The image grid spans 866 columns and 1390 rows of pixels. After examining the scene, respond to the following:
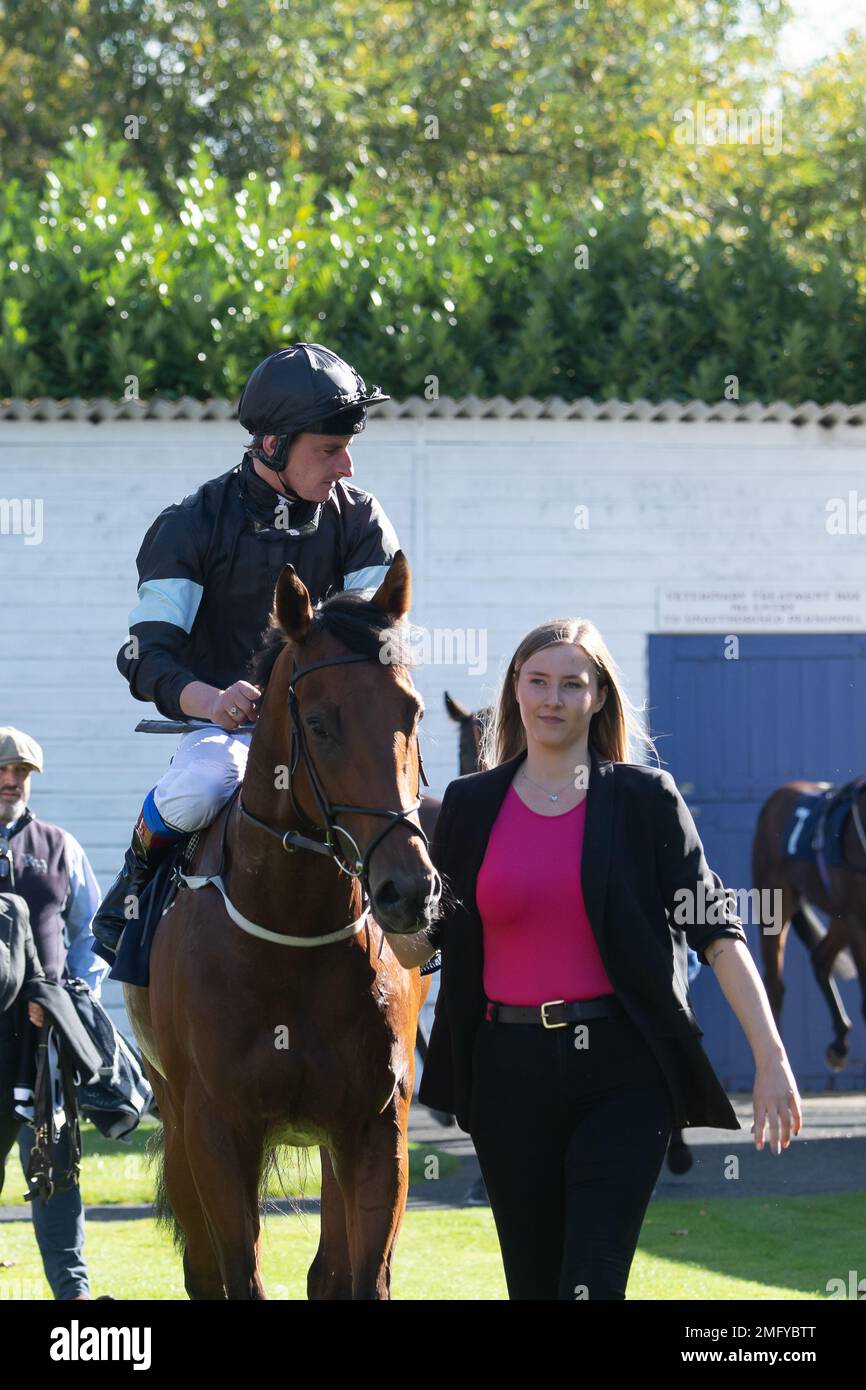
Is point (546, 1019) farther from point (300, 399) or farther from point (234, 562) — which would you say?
point (300, 399)

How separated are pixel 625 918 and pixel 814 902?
27.7ft

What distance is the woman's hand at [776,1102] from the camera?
3744 mm

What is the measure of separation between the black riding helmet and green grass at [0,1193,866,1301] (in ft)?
10.7

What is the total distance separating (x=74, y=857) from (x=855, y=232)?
1798cm

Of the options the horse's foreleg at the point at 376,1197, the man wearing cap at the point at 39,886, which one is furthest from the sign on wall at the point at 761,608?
the horse's foreleg at the point at 376,1197

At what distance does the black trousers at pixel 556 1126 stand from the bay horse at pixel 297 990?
1.59 ft

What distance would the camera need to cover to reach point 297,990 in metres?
4.55

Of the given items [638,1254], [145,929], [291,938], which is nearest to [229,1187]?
[291,938]

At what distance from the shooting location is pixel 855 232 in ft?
74.9

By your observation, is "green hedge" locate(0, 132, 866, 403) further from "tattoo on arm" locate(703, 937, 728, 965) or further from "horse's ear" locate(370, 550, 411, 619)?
"tattoo on arm" locate(703, 937, 728, 965)

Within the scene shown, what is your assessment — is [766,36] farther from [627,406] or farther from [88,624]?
[88,624]

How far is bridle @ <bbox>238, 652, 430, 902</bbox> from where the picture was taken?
3.88 metres

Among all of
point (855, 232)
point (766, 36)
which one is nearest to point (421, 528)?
point (855, 232)

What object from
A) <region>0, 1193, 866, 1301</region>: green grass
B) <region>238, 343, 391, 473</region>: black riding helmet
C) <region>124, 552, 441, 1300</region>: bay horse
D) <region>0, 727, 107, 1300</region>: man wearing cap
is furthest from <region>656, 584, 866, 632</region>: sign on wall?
<region>124, 552, 441, 1300</region>: bay horse
